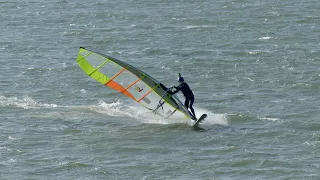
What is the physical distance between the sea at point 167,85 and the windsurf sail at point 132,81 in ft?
1.75

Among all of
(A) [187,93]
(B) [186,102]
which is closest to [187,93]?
(A) [187,93]

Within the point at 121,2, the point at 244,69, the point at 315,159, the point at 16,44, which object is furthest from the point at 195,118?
the point at 121,2

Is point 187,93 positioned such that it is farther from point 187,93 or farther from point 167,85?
point 167,85

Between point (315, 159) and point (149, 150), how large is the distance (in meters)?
4.85

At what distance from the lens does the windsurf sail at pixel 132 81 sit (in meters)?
28.9

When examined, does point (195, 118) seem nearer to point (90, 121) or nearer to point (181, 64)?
point (90, 121)

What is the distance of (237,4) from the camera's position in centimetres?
5119

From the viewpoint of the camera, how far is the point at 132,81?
29219mm

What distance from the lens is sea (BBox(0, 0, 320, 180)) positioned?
80.7ft

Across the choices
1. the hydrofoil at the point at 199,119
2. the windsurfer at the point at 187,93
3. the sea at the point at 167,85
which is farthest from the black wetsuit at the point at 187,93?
the sea at the point at 167,85

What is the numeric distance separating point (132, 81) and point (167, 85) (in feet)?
16.7

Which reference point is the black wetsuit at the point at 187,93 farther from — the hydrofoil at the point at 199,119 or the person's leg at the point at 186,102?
the hydrofoil at the point at 199,119

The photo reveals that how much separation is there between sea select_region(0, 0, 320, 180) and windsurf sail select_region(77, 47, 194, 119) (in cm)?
53

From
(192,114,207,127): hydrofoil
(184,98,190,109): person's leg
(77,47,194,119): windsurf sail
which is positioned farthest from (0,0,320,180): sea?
(184,98,190,109): person's leg
